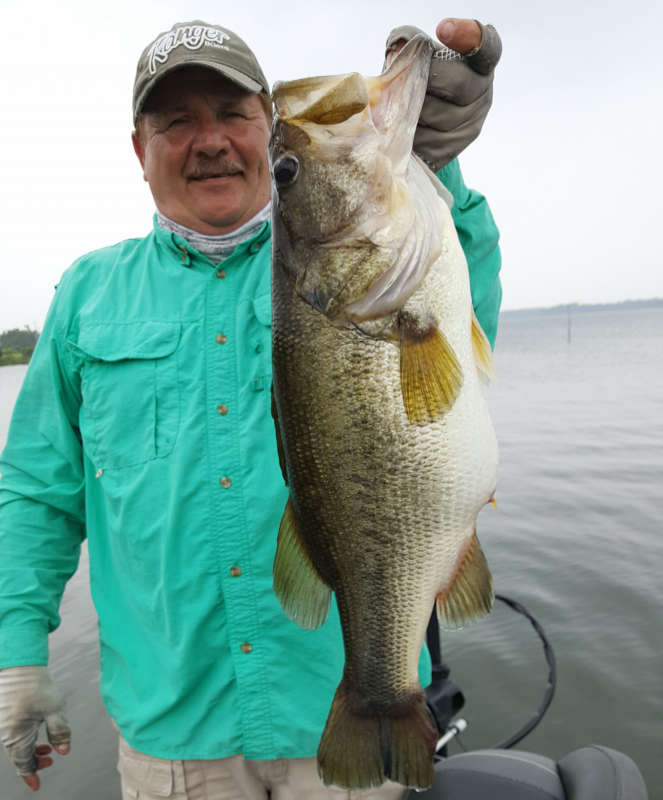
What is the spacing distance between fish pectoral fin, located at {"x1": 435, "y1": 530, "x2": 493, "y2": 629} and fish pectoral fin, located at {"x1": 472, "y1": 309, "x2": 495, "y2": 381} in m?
0.42

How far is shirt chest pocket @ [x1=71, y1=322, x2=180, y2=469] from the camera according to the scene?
2.13 m

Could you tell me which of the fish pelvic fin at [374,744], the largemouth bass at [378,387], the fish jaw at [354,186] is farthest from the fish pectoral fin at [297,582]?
the fish jaw at [354,186]

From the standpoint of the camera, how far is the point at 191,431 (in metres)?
2.05

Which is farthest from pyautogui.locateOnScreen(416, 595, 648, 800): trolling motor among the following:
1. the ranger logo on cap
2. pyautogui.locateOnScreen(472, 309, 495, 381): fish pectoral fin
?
the ranger logo on cap

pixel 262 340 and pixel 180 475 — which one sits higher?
pixel 262 340

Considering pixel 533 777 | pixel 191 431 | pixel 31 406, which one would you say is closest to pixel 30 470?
pixel 31 406

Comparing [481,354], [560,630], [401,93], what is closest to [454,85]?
[401,93]

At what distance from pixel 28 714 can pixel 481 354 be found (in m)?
1.98

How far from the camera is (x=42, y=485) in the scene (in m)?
2.33

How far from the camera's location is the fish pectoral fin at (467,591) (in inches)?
62.5

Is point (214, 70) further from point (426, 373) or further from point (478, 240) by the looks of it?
point (426, 373)

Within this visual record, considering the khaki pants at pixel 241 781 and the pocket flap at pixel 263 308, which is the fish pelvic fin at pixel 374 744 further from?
the pocket flap at pixel 263 308

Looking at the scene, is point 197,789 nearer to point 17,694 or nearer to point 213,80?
point 17,694

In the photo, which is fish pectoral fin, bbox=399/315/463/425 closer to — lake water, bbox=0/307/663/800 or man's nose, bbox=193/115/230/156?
man's nose, bbox=193/115/230/156
